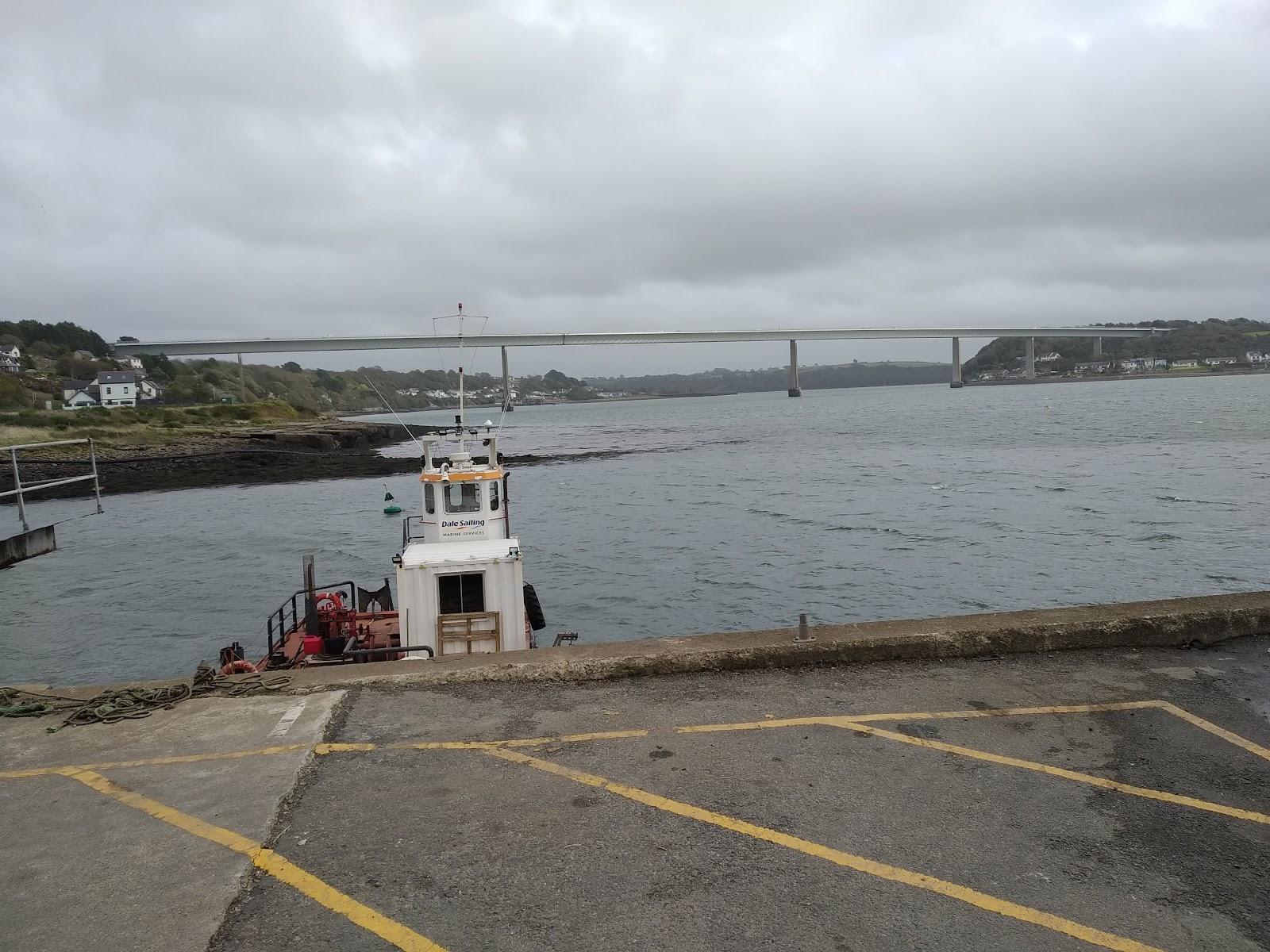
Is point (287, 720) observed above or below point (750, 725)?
A: above

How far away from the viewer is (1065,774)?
5336 mm

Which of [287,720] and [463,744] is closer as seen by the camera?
[463,744]

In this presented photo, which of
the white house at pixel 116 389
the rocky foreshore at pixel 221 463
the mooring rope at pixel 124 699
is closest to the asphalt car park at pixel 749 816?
the mooring rope at pixel 124 699

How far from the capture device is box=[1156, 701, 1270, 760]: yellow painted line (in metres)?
5.57

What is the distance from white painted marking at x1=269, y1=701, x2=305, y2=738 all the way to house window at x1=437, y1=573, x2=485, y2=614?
5426 mm

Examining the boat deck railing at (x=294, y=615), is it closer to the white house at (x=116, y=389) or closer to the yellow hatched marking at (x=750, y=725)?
the yellow hatched marking at (x=750, y=725)

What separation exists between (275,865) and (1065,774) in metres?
4.72

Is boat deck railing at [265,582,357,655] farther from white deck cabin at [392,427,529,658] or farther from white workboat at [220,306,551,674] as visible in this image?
white deck cabin at [392,427,529,658]

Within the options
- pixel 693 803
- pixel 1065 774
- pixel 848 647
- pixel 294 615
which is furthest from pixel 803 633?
pixel 294 615

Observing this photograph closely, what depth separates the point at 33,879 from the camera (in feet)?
14.3

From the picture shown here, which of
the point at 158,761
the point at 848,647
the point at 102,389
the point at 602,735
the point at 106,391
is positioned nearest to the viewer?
the point at 158,761

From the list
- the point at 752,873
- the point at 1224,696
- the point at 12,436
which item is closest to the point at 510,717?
the point at 752,873

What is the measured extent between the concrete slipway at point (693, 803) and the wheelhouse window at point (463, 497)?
701cm

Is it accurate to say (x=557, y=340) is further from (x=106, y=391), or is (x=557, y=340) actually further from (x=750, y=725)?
(x=750, y=725)
